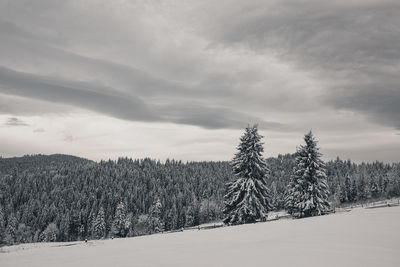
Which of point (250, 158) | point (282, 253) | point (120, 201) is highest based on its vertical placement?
point (250, 158)

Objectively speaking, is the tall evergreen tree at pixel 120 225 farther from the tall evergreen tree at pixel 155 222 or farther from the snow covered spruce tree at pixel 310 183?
the snow covered spruce tree at pixel 310 183

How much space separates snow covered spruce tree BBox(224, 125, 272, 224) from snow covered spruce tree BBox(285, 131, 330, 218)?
16.3ft

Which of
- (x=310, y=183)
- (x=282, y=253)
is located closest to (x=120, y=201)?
(x=310, y=183)

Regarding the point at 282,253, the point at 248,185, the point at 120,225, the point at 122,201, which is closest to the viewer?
the point at 282,253

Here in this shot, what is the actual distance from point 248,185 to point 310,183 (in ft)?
29.6

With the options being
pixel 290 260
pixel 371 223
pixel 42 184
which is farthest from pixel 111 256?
pixel 42 184

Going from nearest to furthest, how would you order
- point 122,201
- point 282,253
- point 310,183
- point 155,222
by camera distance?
point 282,253
point 310,183
point 155,222
point 122,201

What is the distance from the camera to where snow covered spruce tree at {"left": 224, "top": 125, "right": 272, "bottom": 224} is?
99.6 ft

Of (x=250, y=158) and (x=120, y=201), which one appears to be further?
(x=120, y=201)

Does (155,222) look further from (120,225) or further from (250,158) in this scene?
(250,158)

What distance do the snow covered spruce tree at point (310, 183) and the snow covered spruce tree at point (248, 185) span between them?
4.98m

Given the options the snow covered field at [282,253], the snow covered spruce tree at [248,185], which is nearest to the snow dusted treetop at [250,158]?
the snow covered spruce tree at [248,185]

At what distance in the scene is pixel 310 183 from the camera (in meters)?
34.7

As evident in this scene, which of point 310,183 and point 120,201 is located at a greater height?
point 310,183
